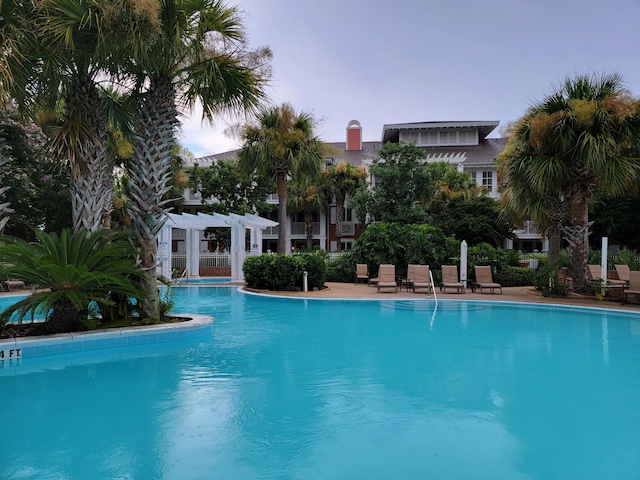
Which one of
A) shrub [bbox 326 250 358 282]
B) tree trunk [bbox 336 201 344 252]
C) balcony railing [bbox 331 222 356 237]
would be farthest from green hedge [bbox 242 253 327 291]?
balcony railing [bbox 331 222 356 237]

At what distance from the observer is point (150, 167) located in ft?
27.3

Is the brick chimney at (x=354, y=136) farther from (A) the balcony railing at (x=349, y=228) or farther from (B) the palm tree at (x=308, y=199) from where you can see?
(B) the palm tree at (x=308, y=199)

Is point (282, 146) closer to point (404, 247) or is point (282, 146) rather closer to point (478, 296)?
point (404, 247)

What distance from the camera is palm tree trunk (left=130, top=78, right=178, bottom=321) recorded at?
8289 millimetres

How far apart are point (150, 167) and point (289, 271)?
8792 mm

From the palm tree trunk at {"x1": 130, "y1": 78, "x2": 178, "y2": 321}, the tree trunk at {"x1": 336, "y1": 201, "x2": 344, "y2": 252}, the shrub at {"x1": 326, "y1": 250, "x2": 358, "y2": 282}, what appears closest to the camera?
the palm tree trunk at {"x1": 130, "y1": 78, "x2": 178, "y2": 321}

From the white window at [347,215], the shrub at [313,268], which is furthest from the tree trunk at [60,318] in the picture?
the white window at [347,215]

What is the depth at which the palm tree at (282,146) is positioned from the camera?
17.3m

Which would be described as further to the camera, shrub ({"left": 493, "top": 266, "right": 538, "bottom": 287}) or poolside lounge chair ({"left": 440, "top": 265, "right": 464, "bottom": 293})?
shrub ({"left": 493, "top": 266, "right": 538, "bottom": 287})

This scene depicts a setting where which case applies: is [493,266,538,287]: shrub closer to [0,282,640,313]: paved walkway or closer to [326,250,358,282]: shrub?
[0,282,640,313]: paved walkway

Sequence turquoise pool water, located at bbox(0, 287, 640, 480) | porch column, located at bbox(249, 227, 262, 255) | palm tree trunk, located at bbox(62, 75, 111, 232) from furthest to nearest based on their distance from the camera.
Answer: porch column, located at bbox(249, 227, 262, 255), palm tree trunk, located at bbox(62, 75, 111, 232), turquoise pool water, located at bbox(0, 287, 640, 480)

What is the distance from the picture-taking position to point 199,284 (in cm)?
1988

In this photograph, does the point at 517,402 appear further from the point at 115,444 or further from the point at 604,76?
the point at 604,76

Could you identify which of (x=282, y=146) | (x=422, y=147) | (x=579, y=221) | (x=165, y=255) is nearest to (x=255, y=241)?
(x=165, y=255)
